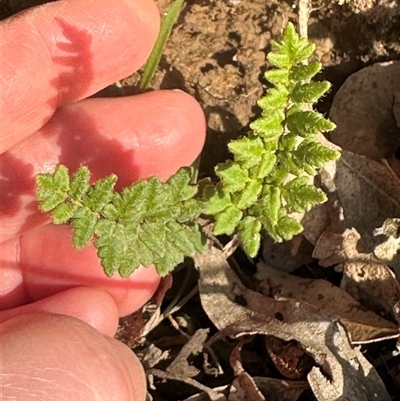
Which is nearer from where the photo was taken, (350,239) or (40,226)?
(350,239)

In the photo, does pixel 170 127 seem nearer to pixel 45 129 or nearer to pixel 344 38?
pixel 45 129

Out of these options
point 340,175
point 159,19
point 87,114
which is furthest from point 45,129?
point 340,175

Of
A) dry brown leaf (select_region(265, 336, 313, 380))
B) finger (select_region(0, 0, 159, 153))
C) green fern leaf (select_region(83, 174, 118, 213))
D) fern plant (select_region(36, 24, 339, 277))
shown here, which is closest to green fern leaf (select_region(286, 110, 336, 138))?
fern plant (select_region(36, 24, 339, 277))

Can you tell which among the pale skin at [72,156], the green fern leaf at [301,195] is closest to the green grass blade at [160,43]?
the pale skin at [72,156]

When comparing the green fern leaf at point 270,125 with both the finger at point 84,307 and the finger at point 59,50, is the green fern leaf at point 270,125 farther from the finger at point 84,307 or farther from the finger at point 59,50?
the finger at point 84,307

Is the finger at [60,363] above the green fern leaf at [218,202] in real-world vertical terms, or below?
below
